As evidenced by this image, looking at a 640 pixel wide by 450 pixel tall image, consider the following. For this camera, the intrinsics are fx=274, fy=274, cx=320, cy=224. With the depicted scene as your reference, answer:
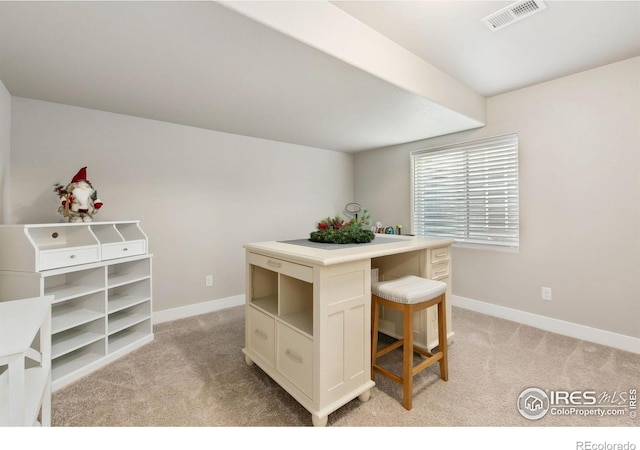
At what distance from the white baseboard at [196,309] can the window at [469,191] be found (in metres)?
2.50

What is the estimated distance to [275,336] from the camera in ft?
5.56

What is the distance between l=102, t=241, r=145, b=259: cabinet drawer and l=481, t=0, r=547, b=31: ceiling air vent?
3.02m

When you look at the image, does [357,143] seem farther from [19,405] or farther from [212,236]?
[19,405]

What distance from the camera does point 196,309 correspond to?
3051 millimetres

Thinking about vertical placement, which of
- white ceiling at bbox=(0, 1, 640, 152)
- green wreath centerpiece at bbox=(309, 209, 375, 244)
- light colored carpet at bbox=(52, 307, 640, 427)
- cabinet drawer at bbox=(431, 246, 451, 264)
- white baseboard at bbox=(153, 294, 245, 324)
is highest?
white ceiling at bbox=(0, 1, 640, 152)

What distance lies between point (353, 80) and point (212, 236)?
2.26 m

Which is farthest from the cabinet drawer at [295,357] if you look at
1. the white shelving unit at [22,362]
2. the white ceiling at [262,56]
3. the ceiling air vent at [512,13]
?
the ceiling air vent at [512,13]

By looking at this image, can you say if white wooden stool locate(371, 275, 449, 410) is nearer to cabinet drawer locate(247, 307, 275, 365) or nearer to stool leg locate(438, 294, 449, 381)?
stool leg locate(438, 294, 449, 381)

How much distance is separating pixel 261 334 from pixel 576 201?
290cm

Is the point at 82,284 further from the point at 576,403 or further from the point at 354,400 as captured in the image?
the point at 576,403

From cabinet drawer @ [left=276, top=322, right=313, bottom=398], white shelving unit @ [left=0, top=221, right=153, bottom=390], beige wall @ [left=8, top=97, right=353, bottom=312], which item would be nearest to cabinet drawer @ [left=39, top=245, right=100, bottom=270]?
white shelving unit @ [left=0, top=221, right=153, bottom=390]

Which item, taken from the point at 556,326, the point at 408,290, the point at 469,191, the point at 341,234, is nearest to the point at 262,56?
the point at 341,234

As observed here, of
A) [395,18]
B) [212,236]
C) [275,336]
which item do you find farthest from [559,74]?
[212,236]

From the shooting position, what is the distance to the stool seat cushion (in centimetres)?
159
